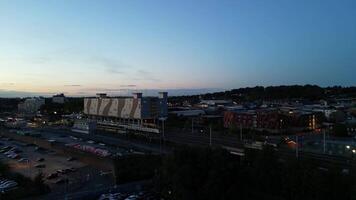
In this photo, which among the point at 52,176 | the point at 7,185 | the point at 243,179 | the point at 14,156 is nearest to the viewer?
the point at 243,179

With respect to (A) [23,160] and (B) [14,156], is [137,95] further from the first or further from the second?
(A) [23,160]

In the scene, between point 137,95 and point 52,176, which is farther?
point 137,95

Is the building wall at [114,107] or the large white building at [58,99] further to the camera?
the large white building at [58,99]

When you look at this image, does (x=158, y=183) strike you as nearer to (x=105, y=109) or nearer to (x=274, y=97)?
(x=105, y=109)

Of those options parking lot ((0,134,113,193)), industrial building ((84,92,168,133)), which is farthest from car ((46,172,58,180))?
industrial building ((84,92,168,133))

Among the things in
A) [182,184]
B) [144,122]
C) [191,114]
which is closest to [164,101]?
[144,122]

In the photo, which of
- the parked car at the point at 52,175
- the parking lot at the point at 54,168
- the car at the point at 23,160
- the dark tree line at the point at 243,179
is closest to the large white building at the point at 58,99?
the parking lot at the point at 54,168

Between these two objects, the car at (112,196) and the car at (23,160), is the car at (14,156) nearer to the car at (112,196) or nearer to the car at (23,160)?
the car at (23,160)

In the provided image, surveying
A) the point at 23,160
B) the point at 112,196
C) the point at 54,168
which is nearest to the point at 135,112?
the point at 23,160

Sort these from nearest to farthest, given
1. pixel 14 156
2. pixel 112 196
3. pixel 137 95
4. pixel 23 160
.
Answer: pixel 112 196
pixel 23 160
pixel 14 156
pixel 137 95
